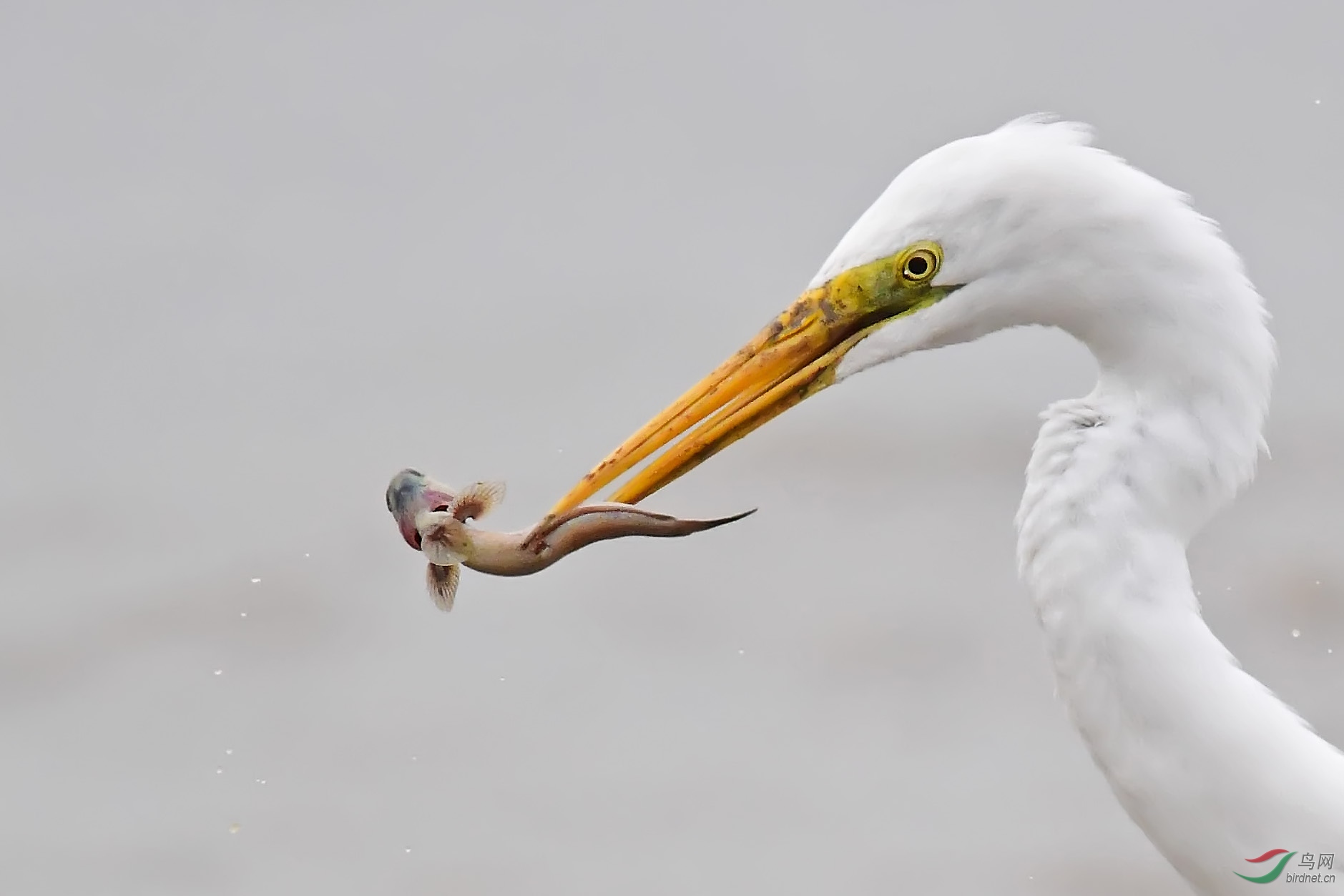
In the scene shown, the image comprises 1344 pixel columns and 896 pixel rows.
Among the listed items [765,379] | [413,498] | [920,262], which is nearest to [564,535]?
[413,498]

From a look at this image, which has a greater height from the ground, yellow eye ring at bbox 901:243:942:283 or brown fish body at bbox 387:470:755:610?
yellow eye ring at bbox 901:243:942:283

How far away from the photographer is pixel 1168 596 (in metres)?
2.04

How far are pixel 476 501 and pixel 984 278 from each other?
0.73 meters

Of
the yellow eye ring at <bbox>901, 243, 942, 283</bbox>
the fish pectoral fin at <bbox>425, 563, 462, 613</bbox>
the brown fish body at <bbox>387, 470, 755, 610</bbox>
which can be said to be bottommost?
the fish pectoral fin at <bbox>425, 563, 462, 613</bbox>

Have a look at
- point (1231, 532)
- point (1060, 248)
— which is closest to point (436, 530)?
point (1060, 248)

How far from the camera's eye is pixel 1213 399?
2.00 meters

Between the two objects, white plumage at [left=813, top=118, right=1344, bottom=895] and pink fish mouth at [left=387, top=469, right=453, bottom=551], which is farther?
pink fish mouth at [left=387, top=469, right=453, bottom=551]

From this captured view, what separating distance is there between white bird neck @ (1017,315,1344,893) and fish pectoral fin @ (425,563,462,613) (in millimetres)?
771

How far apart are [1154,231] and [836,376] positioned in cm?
45

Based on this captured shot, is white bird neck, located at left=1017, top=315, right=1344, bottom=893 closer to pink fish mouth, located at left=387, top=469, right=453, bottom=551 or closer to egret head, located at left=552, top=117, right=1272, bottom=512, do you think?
egret head, located at left=552, top=117, right=1272, bottom=512

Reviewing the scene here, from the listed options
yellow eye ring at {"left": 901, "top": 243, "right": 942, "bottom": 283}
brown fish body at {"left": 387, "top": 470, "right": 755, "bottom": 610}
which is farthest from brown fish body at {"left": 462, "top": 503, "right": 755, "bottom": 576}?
yellow eye ring at {"left": 901, "top": 243, "right": 942, "bottom": 283}

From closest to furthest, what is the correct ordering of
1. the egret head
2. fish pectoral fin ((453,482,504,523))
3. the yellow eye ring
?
the egret head < the yellow eye ring < fish pectoral fin ((453,482,504,523))

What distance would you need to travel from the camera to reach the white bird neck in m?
2.01

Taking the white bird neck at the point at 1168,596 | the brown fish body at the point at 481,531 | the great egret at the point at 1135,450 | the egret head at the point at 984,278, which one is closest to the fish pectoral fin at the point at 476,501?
the brown fish body at the point at 481,531
